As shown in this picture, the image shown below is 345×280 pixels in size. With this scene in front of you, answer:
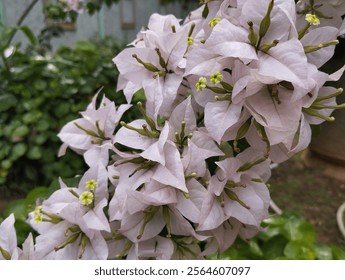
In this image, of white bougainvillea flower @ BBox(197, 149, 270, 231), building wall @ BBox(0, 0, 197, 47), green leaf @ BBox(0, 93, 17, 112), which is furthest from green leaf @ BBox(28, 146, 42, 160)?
building wall @ BBox(0, 0, 197, 47)

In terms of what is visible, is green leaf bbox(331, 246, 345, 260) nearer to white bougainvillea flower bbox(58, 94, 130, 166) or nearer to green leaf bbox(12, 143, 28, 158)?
white bougainvillea flower bbox(58, 94, 130, 166)

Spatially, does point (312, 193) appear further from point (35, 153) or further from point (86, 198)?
point (86, 198)

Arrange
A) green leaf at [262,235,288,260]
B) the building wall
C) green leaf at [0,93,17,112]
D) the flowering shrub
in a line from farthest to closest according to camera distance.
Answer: the building wall → green leaf at [0,93,17,112] → green leaf at [262,235,288,260] → the flowering shrub

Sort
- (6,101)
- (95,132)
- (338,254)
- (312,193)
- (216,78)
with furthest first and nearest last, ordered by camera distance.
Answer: (312,193) < (6,101) < (338,254) < (95,132) < (216,78)

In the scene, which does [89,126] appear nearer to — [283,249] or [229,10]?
[229,10]

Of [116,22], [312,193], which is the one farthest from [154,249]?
[116,22]

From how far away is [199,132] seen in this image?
0.38 m

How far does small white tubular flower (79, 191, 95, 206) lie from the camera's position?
413 mm

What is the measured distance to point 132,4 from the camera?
2.72 meters

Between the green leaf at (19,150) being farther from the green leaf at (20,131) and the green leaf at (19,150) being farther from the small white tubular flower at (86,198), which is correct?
the small white tubular flower at (86,198)

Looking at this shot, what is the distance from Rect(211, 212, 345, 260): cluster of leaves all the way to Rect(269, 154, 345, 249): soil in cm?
37

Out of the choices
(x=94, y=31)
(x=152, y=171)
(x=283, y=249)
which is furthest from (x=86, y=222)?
(x=94, y=31)

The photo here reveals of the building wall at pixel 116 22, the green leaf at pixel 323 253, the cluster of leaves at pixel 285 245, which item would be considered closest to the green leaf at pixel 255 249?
the cluster of leaves at pixel 285 245

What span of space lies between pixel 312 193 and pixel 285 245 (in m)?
0.70
